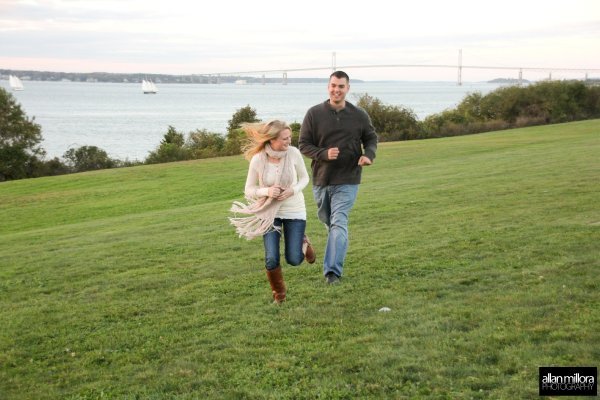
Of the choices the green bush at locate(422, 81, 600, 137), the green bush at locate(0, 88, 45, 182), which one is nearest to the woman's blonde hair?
the green bush at locate(0, 88, 45, 182)

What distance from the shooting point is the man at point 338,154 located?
7.61 meters

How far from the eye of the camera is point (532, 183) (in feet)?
51.1

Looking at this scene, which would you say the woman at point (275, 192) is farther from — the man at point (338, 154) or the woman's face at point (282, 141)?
the man at point (338, 154)

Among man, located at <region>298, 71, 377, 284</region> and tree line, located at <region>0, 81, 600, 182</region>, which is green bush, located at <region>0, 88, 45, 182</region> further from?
man, located at <region>298, 71, 377, 284</region>

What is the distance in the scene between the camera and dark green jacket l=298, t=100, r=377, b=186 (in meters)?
7.71

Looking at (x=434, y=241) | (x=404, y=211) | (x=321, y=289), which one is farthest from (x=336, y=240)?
(x=404, y=211)

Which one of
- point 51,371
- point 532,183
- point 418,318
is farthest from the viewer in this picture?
point 532,183

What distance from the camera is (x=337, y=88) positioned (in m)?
7.48

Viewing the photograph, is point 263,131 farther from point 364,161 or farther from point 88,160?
point 88,160

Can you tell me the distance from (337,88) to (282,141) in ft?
3.38

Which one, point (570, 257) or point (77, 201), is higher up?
point (570, 257)

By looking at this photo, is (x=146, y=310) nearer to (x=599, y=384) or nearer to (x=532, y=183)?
(x=599, y=384)

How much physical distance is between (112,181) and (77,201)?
5425 mm

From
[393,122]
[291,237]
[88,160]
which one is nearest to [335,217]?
[291,237]
